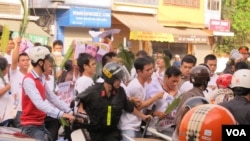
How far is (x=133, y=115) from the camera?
6953 millimetres

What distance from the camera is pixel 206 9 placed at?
131 feet

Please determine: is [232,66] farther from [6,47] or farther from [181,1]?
[181,1]

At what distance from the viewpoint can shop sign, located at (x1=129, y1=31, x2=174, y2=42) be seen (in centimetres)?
2953

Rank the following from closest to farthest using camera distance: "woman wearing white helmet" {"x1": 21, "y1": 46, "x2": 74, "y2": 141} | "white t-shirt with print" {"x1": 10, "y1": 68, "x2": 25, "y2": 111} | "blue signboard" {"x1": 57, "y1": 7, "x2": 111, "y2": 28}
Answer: "woman wearing white helmet" {"x1": 21, "y1": 46, "x2": 74, "y2": 141}, "white t-shirt with print" {"x1": 10, "y1": 68, "x2": 25, "y2": 111}, "blue signboard" {"x1": 57, "y1": 7, "x2": 111, "y2": 28}

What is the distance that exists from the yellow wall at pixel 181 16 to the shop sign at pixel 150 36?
246 centimetres

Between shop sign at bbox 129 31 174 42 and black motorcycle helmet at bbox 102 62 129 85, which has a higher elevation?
shop sign at bbox 129 31 174 42

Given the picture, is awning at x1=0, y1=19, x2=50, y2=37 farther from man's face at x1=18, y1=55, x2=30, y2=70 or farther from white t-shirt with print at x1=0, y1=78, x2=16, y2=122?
white t-shirt with print at x1=0, y1=78, x2=16, y2=122

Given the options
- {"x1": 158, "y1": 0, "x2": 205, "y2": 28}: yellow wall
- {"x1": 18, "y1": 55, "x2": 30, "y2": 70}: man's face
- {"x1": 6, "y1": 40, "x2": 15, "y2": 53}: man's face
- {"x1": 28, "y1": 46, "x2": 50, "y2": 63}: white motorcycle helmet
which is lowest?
{"x1": 18, "y1": 55, "x2": 30, "y2": 70}: man's face

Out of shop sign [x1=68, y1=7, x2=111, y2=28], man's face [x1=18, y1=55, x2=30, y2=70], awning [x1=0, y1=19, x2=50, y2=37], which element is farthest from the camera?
shop sign [x1=68, y1=7, x2=111, y2=28]

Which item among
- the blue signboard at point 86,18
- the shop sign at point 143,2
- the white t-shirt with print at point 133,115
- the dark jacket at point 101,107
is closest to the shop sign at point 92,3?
the blue signboard at point 86,18

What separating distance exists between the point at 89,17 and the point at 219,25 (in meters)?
13.1

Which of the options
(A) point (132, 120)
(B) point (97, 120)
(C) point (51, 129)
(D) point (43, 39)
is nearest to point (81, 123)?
(B) point (97, 120)

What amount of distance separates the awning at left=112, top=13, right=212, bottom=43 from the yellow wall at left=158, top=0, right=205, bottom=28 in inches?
18.0

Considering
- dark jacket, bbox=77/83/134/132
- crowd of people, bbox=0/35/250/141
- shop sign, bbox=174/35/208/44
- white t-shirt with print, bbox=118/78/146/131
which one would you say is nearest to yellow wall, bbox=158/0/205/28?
shop sign, bbox=174/35/208/44
